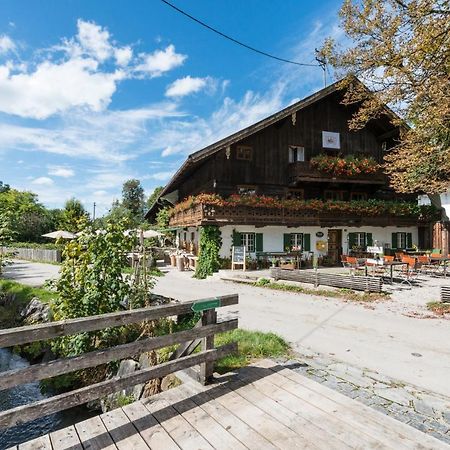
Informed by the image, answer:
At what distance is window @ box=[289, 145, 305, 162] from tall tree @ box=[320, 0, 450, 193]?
338 inches

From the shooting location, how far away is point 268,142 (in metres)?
22.5

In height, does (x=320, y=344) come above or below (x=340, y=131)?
below

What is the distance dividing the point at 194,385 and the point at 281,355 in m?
1.87

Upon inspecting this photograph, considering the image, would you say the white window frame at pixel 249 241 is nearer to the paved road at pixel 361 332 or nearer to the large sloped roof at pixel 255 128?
the large sloped roof at pixel 255 128

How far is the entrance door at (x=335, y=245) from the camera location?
23.0 m

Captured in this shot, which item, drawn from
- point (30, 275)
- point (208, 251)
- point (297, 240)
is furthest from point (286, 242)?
point (30, 275)

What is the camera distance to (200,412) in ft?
11.8

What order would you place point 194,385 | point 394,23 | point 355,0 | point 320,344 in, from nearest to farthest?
point 194,385
point 320,344
point 394,23
point 355,0

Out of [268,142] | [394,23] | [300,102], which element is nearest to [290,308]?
[394,23]

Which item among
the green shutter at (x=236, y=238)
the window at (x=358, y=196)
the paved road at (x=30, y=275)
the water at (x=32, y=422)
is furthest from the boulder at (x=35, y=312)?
the window at (x=358, y=196)

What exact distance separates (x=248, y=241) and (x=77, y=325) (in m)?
17.4

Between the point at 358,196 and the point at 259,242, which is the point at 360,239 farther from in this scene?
the point at 259,242

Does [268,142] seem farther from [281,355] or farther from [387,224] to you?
[281,355]

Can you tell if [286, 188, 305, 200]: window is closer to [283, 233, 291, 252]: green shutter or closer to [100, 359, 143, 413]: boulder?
[283, 233, 291, 252]: green shutter
